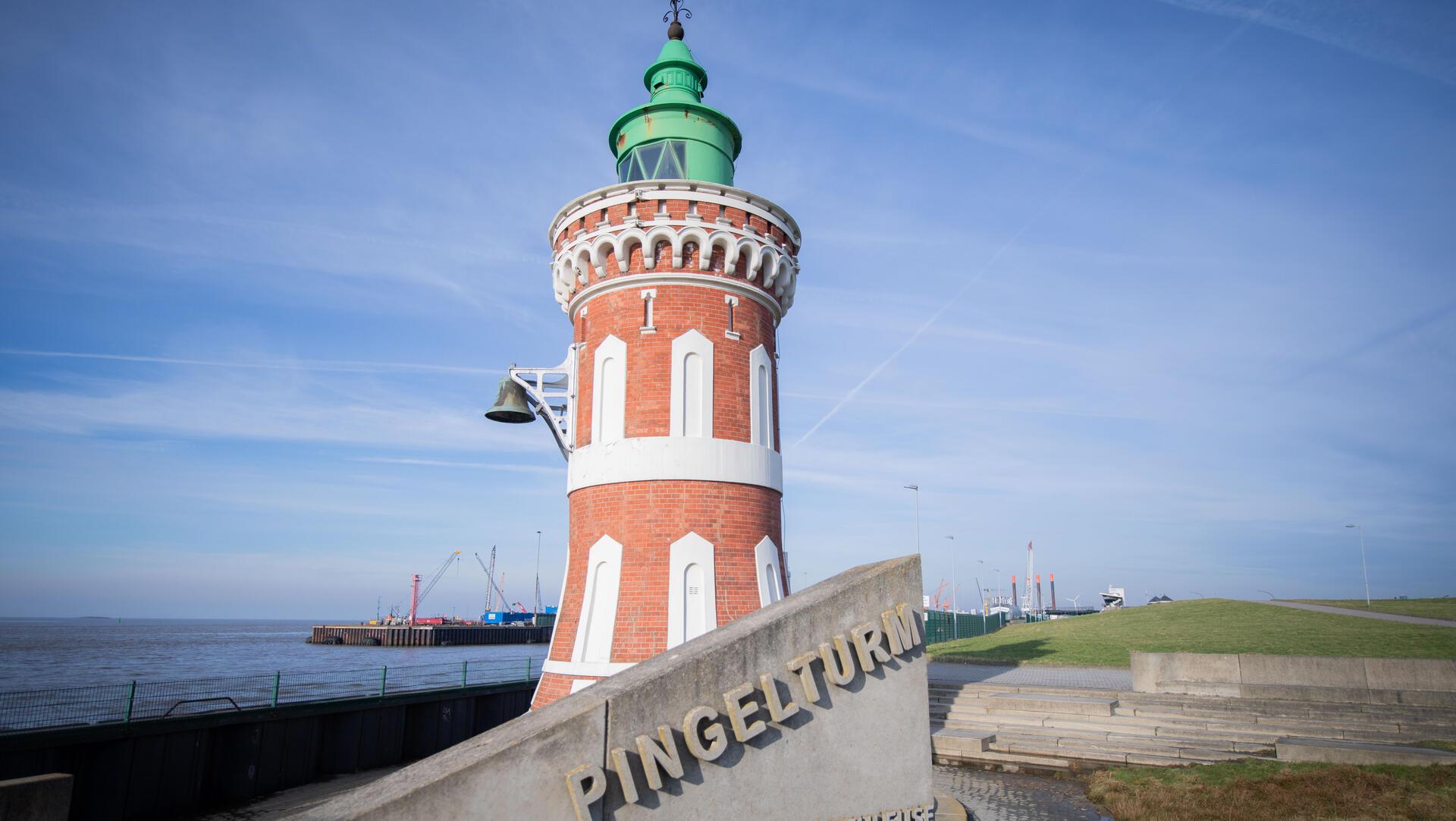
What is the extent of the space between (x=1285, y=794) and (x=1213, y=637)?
22.7 m

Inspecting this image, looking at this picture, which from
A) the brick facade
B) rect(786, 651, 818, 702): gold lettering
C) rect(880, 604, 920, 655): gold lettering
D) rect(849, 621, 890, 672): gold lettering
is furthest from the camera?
the brick facade

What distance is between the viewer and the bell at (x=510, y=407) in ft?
59.4

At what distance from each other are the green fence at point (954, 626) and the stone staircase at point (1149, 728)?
1103 inches

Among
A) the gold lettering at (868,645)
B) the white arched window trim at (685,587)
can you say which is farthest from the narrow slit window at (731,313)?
the gold lettering at (868,645)

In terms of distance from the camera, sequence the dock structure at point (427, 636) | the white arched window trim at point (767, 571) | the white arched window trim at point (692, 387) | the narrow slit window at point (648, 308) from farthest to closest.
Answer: the dock structure at point (427, 636)
the narrow slit window at point (648, 308)
the white arched window trim at point (692, 387)
the white arched window trim at point (767, 571)

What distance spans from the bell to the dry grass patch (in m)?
13.0

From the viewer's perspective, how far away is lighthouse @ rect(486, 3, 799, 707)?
15773 millimetres

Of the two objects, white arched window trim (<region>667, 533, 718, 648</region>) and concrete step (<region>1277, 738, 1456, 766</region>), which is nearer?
concrete step (<region>1277, 738, 1456, 766</region>)

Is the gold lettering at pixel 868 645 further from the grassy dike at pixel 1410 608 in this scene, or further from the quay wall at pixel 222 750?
the grassy dike at pixel 1410 608

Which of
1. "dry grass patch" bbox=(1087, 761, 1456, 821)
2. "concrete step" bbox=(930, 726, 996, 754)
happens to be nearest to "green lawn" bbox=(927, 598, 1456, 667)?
"dry grass patch" bbox=(1087, 761, 1456, 821)

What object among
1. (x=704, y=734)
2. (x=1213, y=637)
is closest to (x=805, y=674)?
(x=704, y=734)

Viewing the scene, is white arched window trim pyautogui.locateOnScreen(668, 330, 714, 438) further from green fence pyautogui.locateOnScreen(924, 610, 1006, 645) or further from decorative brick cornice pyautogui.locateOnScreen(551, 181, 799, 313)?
green fence pyautogui.locateOnScreen(924, 610, 1006, 645)

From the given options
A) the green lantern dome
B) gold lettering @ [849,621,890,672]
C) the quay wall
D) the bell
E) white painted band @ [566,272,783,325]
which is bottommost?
the quay wall

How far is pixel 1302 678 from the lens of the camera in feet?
54.8
